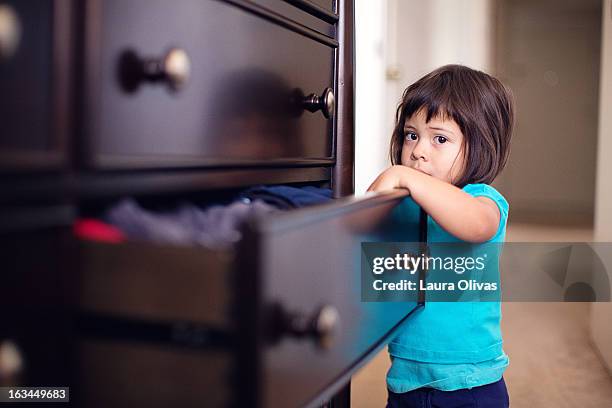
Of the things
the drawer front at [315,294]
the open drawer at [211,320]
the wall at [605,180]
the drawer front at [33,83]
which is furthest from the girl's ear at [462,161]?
the wall at [605,180]

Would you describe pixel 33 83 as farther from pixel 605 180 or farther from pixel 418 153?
pixel 605 180

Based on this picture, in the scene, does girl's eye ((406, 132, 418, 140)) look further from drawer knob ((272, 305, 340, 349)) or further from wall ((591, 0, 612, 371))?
wall ((591, 0, 612, 371))

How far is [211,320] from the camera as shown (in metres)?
0.37

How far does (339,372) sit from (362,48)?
1375mm

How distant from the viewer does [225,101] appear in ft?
2.02

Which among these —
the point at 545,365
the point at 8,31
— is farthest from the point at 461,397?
the point at 545,365

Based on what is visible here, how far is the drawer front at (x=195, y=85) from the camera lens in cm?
46

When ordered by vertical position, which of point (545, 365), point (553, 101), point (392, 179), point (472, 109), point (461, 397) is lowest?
point (545, 365)

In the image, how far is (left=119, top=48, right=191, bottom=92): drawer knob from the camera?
1.57ft

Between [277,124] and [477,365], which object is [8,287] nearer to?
[277,124]

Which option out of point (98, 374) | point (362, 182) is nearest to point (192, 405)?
point (98, 374)

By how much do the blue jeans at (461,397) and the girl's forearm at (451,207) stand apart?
0.24 meters

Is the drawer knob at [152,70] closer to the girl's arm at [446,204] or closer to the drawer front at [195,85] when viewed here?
the drawer front at [195,85]

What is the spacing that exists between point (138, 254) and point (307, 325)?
0.12 metres
